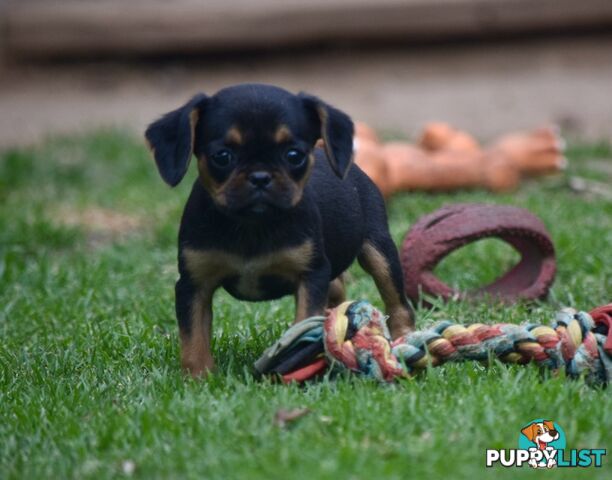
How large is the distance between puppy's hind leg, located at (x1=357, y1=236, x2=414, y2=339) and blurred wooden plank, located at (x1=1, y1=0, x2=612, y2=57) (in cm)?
567

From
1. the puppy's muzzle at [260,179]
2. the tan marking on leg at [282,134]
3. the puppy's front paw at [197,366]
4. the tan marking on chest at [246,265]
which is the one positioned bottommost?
the puppy's front paw at [197,366]

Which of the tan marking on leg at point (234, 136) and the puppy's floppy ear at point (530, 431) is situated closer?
the puppy's floppy ear at point (530, 431)

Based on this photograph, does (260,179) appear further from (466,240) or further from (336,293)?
(466,240)

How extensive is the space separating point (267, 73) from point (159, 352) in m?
6.17

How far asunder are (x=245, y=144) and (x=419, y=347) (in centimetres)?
89

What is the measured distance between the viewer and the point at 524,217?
522 centimetres

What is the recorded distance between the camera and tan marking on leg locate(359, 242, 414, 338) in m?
4.57

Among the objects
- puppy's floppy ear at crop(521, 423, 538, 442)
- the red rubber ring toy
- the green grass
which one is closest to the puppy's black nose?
the green grass

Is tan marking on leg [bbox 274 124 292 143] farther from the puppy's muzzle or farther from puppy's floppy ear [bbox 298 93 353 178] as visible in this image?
puppy's floppy ear [bbox 298 93 353 178]

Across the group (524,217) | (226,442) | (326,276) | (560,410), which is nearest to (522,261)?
(524,217)

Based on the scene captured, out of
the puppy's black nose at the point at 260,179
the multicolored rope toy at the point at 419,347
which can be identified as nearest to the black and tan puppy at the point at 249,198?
the puppy's black nose at the point at 260,179

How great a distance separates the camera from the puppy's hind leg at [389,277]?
4.57 meters

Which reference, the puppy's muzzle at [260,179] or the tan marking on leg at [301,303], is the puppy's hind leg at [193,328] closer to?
the tan marking on leg at [301,303]

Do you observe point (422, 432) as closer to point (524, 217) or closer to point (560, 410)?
point (560, 410)
